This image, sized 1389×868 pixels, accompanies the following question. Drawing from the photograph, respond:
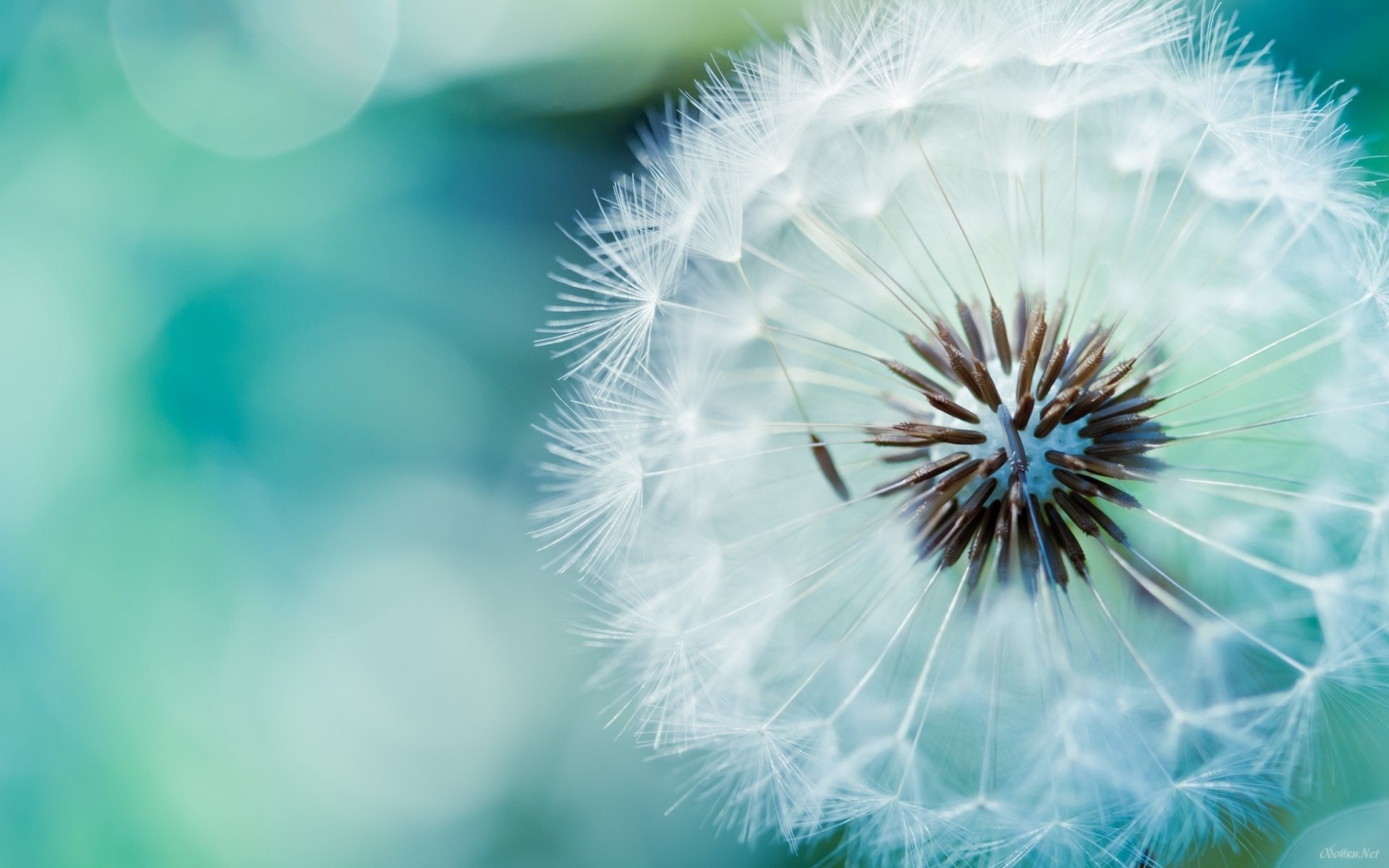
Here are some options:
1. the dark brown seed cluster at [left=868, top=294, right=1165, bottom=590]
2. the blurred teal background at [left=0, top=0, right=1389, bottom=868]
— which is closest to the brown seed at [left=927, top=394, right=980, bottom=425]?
the dark brown seed cluster at [left=868, top=294, right=1165, bottom=590]

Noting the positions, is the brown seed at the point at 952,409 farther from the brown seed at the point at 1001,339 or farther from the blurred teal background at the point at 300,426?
the blurred teal background at the point at 300,426

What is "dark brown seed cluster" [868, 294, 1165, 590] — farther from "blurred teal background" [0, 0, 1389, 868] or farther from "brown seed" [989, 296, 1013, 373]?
"blurred teal background" [0, 0, 1389, 868]

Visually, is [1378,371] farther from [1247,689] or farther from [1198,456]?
[1247,689]

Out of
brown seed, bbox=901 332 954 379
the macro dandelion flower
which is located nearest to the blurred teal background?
the macro dandelion flower

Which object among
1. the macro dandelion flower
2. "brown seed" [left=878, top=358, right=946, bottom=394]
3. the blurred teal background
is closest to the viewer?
the macro dandelion flower

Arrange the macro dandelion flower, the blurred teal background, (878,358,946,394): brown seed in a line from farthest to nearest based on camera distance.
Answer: the blurred teal background
(878,358,946,394): brown seed
the macro dandelion flower

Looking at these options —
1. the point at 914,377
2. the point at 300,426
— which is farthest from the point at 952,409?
the point at 300,426

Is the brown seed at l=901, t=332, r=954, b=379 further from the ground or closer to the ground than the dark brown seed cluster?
further from the ground

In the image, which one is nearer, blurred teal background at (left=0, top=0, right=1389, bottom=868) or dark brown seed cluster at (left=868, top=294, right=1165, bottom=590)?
dark brown seed cluster at (left=868, top=294, right=1165, bottom=590)
